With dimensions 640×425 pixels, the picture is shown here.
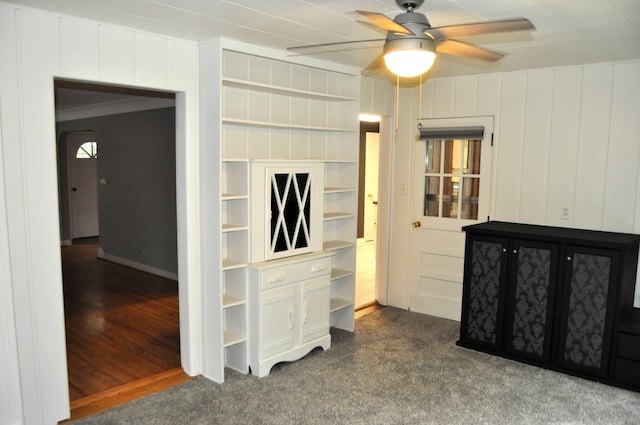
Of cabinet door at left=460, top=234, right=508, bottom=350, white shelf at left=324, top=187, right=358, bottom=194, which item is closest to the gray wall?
white shelf at left=324, top=187, right=358, bottom=194

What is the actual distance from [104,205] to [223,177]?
4.78 m

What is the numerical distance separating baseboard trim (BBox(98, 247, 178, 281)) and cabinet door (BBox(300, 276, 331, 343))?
2933 millimetres

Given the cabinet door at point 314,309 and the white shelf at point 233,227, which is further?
the cabinet door at point 314,309

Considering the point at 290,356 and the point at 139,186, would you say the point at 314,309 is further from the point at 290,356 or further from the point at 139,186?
the point at 139,186

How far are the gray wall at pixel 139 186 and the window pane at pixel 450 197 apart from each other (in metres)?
3.29

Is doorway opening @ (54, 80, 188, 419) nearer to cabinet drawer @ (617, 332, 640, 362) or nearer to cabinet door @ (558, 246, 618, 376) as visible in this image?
cabinet door @ (558, 246, 618, 376)

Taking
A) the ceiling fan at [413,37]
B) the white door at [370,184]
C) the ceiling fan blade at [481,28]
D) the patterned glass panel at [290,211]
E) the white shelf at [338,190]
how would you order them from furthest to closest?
the white door at [370,184], the white shelf at [338,190], the patterned glass panel at [290,211], the ceiling fan at [413,37], the ceiling fan blade at [481,28]

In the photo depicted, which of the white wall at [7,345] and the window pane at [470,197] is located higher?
the window pane at [470,197]

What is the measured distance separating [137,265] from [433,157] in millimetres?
4445

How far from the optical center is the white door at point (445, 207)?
4773 millimetres

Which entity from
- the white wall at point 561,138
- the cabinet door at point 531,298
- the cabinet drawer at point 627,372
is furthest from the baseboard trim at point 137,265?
the cabinet drawer at point 627,372

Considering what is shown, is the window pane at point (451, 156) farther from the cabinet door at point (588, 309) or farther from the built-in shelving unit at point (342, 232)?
the cabinet door at point (588, 309)

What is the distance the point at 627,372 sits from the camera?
355cm

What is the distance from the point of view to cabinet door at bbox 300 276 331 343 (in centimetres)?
396
